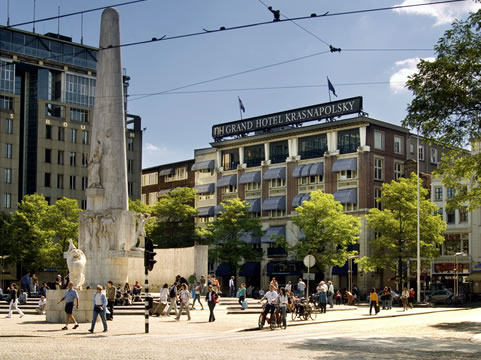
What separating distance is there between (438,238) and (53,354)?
48309 millimetres

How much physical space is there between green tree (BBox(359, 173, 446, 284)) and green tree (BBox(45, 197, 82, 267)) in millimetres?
26431

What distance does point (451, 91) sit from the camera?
30188 millimetres

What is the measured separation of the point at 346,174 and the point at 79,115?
34.1 metres

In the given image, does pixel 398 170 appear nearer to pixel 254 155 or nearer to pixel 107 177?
pixel 254 155

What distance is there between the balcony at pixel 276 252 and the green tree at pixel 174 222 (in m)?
8.03

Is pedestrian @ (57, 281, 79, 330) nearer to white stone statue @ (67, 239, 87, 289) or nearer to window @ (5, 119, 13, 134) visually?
white stone statue @ (67, 239, 87, 289)

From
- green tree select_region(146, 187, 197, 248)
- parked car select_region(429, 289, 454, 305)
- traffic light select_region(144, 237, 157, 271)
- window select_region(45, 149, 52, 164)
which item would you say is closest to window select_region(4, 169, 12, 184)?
window select_region(45, 149, 52, 164)

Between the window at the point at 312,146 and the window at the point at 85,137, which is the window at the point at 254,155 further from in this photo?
the window at the point at 85,137

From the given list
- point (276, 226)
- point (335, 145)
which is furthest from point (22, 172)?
point (335, 145)

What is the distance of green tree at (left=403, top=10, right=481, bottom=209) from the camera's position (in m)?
30.2

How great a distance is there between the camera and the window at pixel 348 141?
75750 mm

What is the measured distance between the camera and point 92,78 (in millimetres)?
93562

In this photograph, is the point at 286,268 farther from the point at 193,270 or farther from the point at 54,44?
the point at 54,44

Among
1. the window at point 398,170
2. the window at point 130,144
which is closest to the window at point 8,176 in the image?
the window at point 130,144
